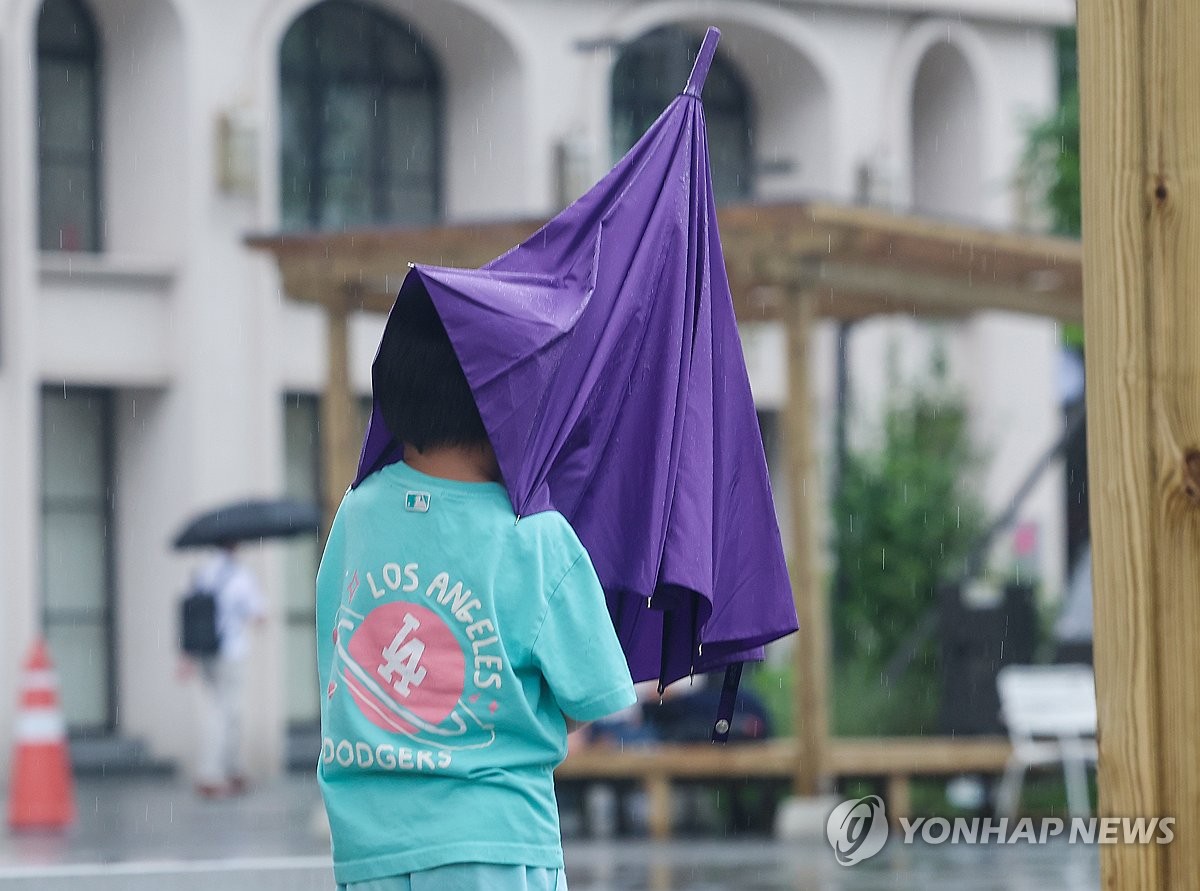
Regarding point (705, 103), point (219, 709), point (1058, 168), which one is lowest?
point (219, 709)

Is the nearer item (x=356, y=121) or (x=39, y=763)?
(x=39, y=763)

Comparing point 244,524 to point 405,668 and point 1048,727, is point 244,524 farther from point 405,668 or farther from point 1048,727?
point 405,668

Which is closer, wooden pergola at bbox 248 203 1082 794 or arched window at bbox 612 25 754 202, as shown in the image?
wooden pergola at bbox 248 203 1082 794

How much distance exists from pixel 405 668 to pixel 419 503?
0.76 ft

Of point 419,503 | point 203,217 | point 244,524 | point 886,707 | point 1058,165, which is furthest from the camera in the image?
point 1058,165

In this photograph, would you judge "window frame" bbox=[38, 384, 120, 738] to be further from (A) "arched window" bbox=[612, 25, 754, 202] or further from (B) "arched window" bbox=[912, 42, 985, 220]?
(B) "arched window" bbox=[912, 42, 985, 220]

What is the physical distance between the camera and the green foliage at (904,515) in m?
21.7

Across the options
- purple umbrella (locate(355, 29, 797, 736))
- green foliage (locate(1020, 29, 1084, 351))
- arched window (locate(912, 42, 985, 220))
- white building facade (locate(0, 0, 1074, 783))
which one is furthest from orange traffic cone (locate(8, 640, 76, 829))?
arched window (locate(912, 42, 985, 220))

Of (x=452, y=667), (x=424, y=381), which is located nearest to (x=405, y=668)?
(x=452, y=667)

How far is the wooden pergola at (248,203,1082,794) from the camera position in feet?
41.7

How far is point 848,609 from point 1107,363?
17.6 metres

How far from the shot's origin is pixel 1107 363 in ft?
10.9

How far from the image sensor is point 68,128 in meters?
21.2

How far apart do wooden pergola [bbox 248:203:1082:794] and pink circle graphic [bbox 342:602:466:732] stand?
918 cm
